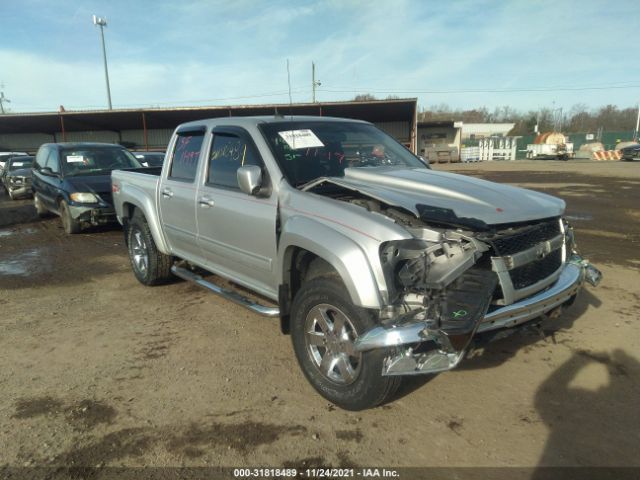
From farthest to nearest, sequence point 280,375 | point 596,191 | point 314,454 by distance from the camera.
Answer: point 596,191 → point 280,375 → point 314,454

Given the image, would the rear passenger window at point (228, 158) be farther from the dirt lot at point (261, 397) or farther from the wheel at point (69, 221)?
the wheel at point (69, 221)

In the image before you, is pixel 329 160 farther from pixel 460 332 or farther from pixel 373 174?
pixel 460 332

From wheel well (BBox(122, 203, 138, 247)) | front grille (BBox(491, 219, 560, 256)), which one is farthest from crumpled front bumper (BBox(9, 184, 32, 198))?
front grille (BBox(491, 219, 560, 256))

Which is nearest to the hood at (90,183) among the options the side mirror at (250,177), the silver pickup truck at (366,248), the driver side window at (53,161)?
the driver side window at (53,161)

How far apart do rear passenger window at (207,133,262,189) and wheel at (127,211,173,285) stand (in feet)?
5.22

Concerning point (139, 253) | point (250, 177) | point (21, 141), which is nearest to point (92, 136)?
point (21, 141)

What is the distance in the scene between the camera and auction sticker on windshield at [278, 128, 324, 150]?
12.4 feet

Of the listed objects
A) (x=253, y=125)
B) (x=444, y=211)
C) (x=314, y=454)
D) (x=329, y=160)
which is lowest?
(x=314, y=454)

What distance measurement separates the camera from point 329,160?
3838mm

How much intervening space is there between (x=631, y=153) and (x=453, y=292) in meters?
40.0

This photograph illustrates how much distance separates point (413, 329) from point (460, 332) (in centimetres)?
25

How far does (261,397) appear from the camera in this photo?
317 centimetres

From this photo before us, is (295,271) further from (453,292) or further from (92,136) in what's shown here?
(92,136)

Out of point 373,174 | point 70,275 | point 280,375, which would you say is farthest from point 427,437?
point 70,275
